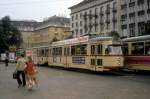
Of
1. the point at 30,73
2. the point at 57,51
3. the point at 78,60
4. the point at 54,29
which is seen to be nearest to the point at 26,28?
the point at 54,29

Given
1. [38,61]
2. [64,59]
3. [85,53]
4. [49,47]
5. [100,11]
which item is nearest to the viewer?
[85,53]

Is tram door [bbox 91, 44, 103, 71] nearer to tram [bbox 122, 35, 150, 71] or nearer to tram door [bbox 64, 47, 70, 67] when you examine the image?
tram [bbox 122, 35, 150, 71]

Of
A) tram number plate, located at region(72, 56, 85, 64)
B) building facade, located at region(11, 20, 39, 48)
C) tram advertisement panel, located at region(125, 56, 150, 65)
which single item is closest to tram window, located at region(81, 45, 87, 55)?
tram number plate, located at region(72, 56, 85, 64)

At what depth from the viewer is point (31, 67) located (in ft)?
58.2

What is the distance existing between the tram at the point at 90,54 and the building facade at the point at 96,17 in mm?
34743

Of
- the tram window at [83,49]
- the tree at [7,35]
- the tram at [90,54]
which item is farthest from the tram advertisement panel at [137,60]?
the tree at [7,35]

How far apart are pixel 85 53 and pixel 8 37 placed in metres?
65.4

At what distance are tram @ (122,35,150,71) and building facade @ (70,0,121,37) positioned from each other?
41778 mm

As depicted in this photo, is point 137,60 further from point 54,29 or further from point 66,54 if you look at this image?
point 54,29

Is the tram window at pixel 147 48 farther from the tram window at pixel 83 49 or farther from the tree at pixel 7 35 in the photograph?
the tree at pixel 7 35

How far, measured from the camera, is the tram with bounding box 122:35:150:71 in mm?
26719

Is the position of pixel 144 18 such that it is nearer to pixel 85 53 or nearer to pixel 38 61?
pixel 38 61

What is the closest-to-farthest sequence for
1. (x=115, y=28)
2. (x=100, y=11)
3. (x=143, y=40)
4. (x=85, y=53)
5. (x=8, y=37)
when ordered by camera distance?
(x=143, y=40) < (x=85, y=53) < (x=115, y=28) < (x=100, y=11) < (x=8, y=37)

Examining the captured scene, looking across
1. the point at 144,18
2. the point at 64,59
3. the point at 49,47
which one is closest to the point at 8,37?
the point at 144,18
